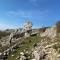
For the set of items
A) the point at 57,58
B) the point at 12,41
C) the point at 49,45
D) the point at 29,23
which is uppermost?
the point at 29,23

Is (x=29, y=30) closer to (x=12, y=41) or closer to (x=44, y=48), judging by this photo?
(x=12, y=41)

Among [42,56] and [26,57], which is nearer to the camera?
[42,56]

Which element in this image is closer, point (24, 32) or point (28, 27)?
point (24, 32)

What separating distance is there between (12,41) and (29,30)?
5054 mm

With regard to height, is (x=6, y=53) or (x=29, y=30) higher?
(x=29, y=30)

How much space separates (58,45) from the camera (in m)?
18.0

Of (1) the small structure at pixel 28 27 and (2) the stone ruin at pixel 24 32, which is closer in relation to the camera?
(2) the stone ruin at pixel 24 32

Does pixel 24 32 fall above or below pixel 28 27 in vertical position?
below

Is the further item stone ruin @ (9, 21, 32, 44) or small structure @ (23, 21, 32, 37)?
small structure @ (23, 21, 32, 37)

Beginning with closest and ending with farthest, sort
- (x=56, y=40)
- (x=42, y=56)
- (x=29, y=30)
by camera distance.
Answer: (x=42, y=56) → (x=56, y=40) → (x=29, y=30)

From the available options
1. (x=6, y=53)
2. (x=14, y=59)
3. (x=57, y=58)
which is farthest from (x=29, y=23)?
(x=57, y=58)

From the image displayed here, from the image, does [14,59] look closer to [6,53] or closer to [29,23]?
[6,53]

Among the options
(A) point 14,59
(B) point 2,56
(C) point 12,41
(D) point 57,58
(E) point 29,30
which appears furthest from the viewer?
(E) point 29,30

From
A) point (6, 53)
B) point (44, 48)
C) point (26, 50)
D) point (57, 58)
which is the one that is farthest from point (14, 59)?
point (57, 58)
